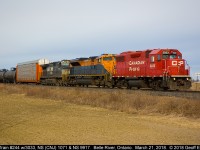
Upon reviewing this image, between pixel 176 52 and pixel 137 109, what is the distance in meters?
9.29

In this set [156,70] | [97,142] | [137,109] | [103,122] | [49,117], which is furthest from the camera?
[156,70]

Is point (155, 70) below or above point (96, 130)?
above

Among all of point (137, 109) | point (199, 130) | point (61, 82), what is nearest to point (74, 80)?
point (61, 82)

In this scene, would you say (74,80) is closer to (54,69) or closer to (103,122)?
(54,69)

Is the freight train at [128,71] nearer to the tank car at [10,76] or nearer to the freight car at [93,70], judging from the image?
the freight car at [93,70]

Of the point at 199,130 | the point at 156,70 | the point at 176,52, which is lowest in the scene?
the point at 199,130

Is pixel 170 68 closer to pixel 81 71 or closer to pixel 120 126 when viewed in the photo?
pixel 120 126

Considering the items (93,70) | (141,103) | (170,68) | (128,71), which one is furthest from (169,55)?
(93,70)

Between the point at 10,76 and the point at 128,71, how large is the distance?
38005mm

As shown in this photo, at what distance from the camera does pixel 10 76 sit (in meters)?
59.0

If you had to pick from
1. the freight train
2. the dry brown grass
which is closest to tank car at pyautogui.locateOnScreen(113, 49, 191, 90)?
the freight train

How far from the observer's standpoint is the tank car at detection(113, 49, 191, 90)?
886 inches

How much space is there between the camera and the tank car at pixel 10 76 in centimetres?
5810

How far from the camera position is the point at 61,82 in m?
39.8
